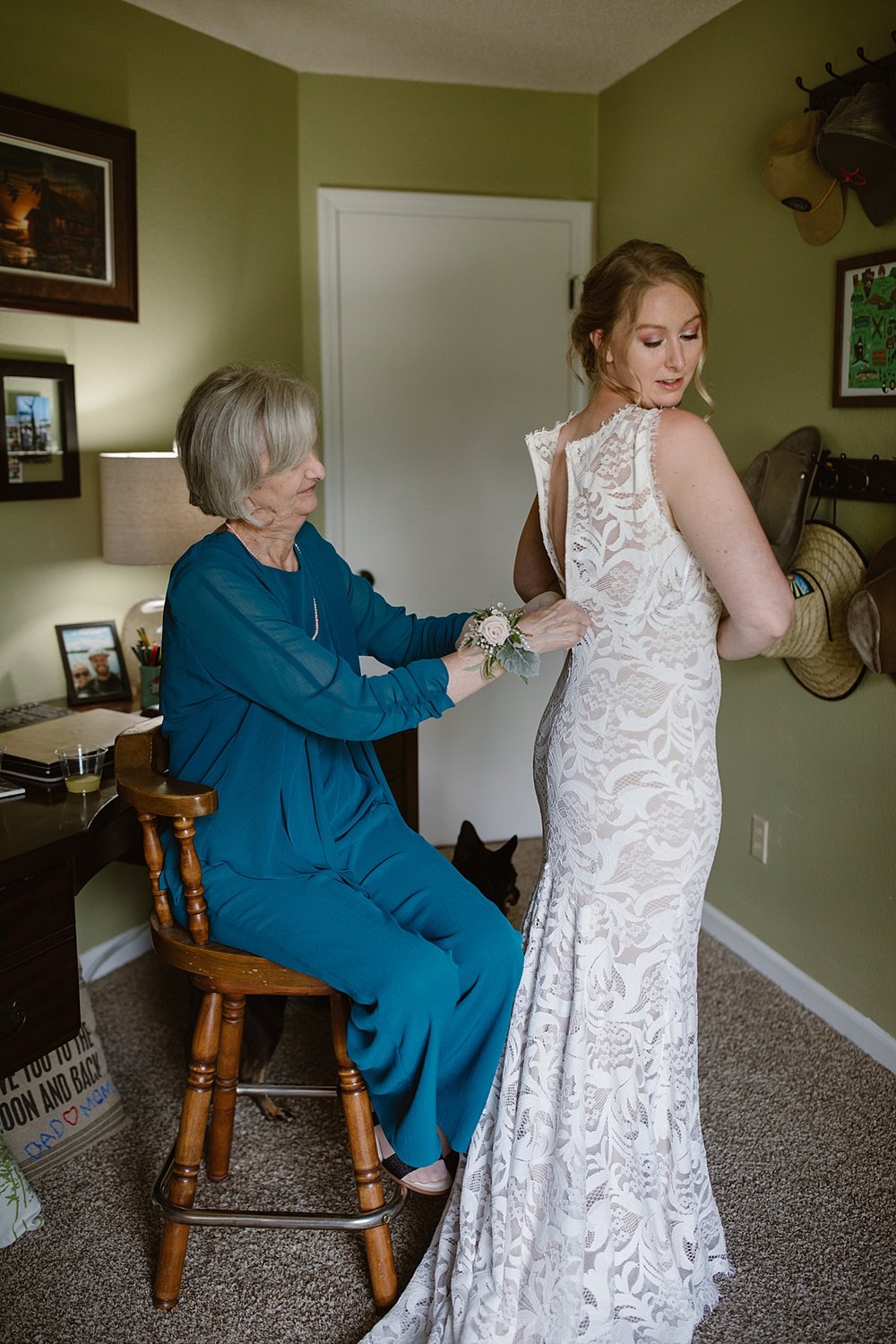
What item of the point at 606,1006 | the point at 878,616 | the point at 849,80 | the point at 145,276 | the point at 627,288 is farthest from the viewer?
the point at 145,276

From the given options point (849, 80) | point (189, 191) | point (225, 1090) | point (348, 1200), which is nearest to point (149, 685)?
point (225, 1090)

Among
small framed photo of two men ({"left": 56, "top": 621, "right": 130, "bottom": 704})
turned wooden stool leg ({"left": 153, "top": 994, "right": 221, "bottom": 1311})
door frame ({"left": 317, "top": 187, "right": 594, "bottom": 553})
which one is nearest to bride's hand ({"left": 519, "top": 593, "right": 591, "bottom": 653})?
turned wooden stool leg ({"left": 153, "top": 994, "right": 221, "bottom": 1311})

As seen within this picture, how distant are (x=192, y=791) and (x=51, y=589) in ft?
4.53

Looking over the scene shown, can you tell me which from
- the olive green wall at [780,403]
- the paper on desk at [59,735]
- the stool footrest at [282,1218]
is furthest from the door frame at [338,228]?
the stool footrest at [282,1218]

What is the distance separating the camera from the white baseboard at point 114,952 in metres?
3.06

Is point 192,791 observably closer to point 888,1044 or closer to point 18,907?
point 18,907

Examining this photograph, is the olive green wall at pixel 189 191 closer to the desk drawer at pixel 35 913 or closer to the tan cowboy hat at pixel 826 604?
the desk drawer at pixel 35 913

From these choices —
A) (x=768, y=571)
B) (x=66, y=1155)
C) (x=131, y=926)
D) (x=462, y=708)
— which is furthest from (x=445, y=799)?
(x=768, y=571)

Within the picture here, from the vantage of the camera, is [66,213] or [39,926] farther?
[66,213]

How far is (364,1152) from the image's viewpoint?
71.6 inches

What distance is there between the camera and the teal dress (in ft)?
5.64

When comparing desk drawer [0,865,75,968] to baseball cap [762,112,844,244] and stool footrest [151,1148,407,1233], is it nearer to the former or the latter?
stool footrest [151,1148,407,1233]

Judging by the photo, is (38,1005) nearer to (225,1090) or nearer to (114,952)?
(225,1090)

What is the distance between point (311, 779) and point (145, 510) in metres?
1.18
